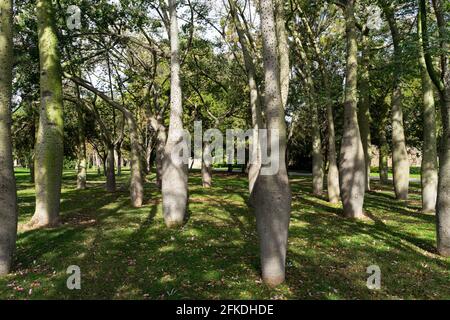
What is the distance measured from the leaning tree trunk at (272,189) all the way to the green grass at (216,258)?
0.59m

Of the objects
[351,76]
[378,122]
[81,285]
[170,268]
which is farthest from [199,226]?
[378,122]

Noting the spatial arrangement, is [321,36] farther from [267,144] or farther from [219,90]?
[267,144]

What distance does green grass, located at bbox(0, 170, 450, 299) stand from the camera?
7141 millimetres

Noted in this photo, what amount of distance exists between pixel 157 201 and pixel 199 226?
7.00 m

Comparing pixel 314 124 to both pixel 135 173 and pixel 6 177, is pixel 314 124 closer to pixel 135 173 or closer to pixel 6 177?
pixel 135 173

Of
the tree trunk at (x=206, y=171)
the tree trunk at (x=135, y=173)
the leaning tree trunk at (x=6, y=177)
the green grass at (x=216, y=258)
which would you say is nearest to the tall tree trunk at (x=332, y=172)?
the green grass at (x=216, y=258)

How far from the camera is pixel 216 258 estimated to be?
9.08m

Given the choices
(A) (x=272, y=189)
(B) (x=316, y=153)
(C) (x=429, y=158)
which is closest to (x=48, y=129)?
(A) (x=272, y=189)

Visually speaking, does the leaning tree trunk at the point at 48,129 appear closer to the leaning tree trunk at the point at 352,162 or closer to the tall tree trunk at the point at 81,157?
the leaning tree trunk at the point at 352,162

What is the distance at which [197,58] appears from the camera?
1094 inches

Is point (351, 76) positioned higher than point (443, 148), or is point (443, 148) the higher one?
point (351, 76)

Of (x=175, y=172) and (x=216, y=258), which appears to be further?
(x=175, y=172)

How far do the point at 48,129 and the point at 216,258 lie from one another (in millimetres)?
7838

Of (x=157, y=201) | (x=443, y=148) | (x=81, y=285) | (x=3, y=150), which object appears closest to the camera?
(x=81, y=285)
